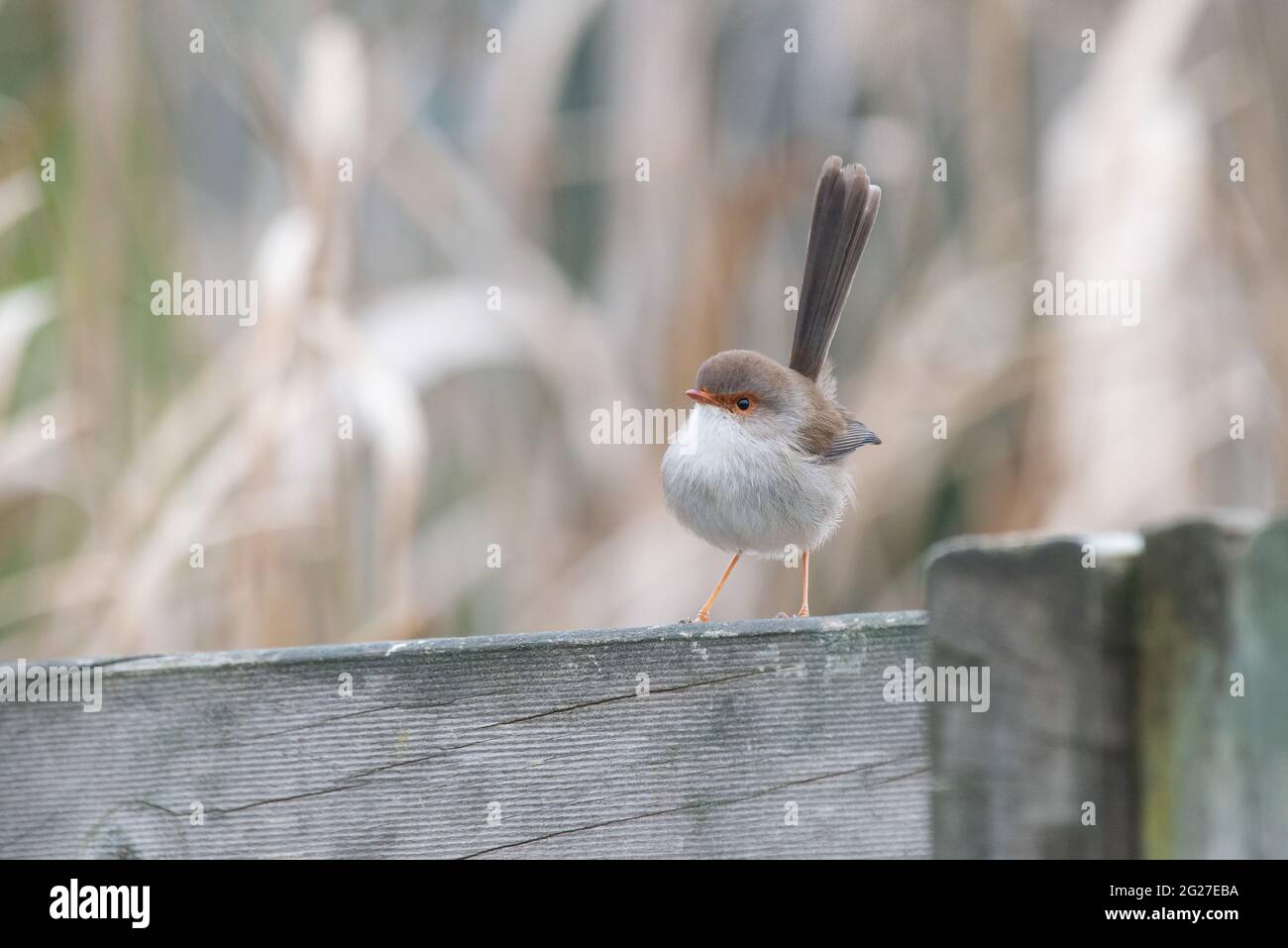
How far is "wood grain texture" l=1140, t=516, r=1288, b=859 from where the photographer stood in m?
1.29

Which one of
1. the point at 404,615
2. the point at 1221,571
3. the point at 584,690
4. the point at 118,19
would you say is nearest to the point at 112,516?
the point at 404,615

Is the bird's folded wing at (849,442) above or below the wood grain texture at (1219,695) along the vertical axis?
above

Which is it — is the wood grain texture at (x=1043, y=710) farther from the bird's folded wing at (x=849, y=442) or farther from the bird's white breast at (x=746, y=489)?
the bird's folded wing at (x=849, y=442)

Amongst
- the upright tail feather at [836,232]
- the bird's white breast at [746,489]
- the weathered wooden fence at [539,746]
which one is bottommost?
the weathered wooden fence at [539,746]

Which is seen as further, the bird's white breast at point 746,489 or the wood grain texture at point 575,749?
the bird's white breast at point 746,489

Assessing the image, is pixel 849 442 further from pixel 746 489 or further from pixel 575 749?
pixel 575 749

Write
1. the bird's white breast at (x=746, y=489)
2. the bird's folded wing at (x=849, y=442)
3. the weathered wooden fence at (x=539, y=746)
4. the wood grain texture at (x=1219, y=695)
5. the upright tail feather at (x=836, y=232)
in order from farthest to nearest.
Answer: the bird's folded wing at (x=849, y=442) < the upright tail feather at (x=836, y=232) < the bird's white breast at (x=746, y=489) < the weathered wooden fence at (x=539, y=746) < the wood grain texture at (x=1219, y=695)

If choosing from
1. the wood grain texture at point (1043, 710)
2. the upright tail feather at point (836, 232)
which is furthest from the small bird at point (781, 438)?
the wood grain texture at point (1043, 710)

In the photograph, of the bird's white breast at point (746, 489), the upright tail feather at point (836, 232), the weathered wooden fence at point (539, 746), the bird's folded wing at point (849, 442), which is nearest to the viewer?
the weathered wooden fence at point (539, 746)

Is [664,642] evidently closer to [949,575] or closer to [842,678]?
[842,678]

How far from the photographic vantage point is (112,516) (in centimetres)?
353

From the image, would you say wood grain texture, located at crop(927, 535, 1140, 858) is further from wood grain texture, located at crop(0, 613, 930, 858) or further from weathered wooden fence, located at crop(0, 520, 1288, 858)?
wood grain texture, located at crop(0, 613, 930, 858)

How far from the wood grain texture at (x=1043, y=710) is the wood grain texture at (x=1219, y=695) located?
3 centimetres

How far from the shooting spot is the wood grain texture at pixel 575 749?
1.59 meters
